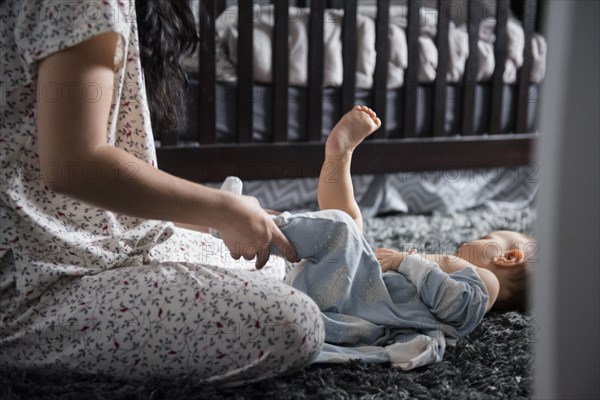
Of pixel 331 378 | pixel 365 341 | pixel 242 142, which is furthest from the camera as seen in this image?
pixel 242 142

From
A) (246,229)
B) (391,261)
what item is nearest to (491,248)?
(391,261)

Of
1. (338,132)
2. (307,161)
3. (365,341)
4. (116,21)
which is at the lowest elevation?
(365,341)

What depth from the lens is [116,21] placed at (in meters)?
0.78

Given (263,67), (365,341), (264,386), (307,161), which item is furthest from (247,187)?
(264,386)

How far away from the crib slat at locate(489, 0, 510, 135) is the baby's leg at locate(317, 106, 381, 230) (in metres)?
1.05

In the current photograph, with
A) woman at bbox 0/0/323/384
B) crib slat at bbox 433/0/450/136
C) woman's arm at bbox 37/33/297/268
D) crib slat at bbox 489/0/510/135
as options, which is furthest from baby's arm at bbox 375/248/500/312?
crib slat at bbox 489/0/510/135

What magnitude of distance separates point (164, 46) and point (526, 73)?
4.76 ft

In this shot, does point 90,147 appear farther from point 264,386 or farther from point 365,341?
point 365,341

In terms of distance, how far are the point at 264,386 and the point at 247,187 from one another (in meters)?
1.16

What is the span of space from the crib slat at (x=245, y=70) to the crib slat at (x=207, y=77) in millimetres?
69

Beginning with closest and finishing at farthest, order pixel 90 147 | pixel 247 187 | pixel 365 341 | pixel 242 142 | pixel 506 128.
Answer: pixel 90 147 < pixel 365 341 < pixel 242 142 < pixel 247 187 < pixel 506 128

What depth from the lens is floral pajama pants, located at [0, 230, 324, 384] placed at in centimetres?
85

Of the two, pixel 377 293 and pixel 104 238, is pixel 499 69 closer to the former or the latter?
pixel 377 293

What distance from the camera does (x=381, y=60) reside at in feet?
6.37
